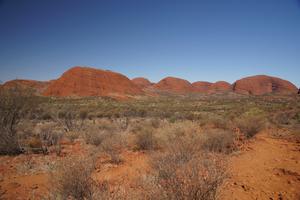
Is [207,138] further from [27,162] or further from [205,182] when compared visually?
[27,162]

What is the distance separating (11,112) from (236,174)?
9569mm

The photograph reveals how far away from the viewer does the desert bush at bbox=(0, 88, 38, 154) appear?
781cm

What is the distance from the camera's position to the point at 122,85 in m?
80.8

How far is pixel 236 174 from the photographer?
513 centimetres

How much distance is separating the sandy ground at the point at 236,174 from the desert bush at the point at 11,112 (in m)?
0.67

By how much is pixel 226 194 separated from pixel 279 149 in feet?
16.3

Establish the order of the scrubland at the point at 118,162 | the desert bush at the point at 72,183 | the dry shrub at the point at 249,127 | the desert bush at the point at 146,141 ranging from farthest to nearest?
the dry shrub at the point at 249,127
the desert bush at the point at 146,141
the desert bush at the point at 72,183
the scrubland at the point at 118,162

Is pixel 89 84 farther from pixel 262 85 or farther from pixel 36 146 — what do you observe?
pixel 262 85

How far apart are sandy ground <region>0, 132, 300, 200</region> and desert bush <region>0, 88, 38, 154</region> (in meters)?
0.67

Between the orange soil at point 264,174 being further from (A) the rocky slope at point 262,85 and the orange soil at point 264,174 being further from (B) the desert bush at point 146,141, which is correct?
(A) the rocky slope at point 262,85

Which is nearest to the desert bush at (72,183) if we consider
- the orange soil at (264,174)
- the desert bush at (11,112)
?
the orange soil at (264,174)

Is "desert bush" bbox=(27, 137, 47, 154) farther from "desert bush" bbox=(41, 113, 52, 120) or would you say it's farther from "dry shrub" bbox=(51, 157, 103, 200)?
"desert bush" bbox=(41, 113, 52, 120)

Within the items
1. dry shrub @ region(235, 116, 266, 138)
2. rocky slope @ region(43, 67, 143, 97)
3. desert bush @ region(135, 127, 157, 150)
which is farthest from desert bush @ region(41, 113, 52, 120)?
rocky slope @ region(43, 67, 143, 97)

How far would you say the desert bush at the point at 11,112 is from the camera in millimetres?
7812
